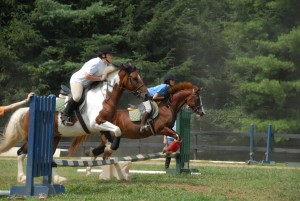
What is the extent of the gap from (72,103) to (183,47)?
20.8m

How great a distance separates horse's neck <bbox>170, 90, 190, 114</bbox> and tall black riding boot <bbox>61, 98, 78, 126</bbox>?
3334 millimetres

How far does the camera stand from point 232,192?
1128cm

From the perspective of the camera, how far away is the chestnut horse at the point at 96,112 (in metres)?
13.2

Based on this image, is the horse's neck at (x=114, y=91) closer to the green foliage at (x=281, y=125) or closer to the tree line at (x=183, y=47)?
the tree line at (x=183, y=47)

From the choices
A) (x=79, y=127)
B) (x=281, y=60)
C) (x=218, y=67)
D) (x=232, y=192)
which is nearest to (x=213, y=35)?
(x=218, y=67)

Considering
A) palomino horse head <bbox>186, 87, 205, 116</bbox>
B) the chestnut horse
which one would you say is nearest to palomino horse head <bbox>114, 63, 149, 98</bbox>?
the chestnut horse

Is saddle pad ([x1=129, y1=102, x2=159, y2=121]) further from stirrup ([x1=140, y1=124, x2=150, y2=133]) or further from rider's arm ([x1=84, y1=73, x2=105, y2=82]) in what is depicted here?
rider's arm ([x1=84, y1=73, x2=105, y2=82])

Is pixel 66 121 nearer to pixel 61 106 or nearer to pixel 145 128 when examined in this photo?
pixel 61 106

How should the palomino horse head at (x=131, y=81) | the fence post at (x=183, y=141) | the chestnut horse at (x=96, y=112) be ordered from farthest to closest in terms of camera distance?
the fence post at (x=183, y=141)
the palomino horse head at (x=131, y=81)
the chestnut horse at (x=96, y=112)

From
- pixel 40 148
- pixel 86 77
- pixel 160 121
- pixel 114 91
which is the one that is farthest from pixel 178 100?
pixel 40 148

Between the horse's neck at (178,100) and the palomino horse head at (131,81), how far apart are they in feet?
7.74

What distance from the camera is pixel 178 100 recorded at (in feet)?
53.7

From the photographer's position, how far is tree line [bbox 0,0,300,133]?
98.9 ft

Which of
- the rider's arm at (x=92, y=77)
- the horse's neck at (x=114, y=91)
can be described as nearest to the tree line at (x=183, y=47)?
the horse's neck at (x=114, y=91)
